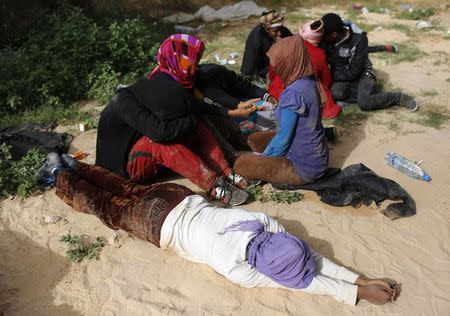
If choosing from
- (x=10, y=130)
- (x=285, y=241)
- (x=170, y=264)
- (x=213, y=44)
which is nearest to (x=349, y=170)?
(x=285, y=241)

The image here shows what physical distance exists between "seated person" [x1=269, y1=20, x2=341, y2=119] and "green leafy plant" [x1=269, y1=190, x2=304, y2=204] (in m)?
1.67

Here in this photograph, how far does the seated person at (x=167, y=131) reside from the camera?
12.2 feet

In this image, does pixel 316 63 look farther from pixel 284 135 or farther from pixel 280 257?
pixel 280 257

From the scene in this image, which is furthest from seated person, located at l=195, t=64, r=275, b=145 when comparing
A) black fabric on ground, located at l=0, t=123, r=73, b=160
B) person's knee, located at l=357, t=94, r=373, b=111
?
black fabric on ground, located at l=0, t=123, r=73, b=160

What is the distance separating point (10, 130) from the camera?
5.21 metres

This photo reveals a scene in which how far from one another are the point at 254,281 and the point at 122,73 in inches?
184

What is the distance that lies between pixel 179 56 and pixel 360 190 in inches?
77.5

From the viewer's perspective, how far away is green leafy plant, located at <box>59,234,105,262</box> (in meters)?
3.42

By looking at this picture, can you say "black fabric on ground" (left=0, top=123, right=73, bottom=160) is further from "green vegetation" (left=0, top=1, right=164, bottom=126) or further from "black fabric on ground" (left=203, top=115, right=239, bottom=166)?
"black fabric on ground" (left=203, top=115, right=239, bottom=166)

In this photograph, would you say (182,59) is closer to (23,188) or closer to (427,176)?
(23,188)

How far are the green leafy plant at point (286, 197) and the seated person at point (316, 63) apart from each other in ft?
5.49

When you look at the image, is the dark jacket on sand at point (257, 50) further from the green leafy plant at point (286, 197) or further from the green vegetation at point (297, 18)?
the green vegetation at point (297, 18)

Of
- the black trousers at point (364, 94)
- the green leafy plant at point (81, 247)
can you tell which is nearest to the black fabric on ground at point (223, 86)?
the black trousers at point (364, 94)

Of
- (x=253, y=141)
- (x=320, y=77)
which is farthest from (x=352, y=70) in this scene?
(x=253, y=141)
